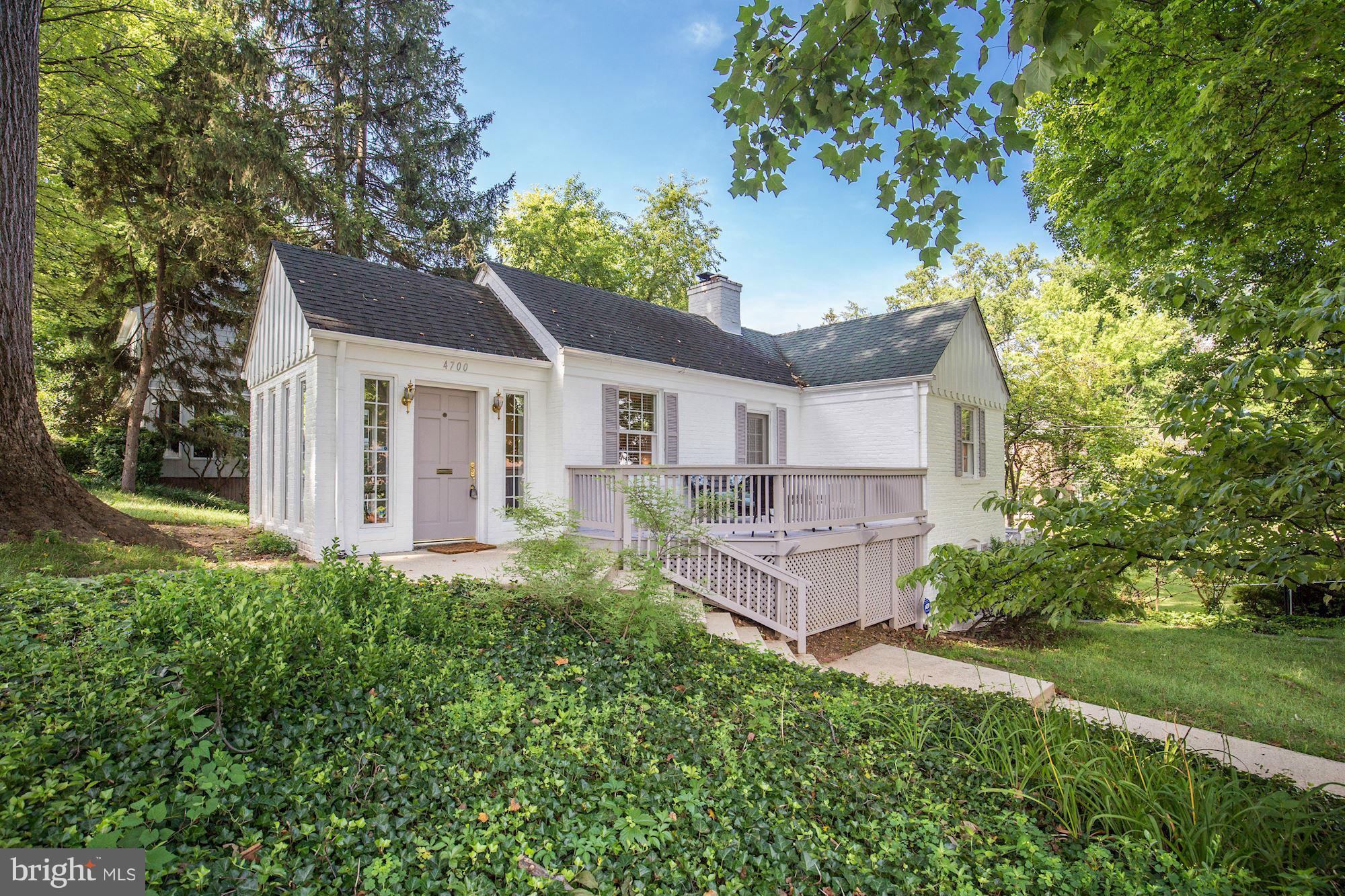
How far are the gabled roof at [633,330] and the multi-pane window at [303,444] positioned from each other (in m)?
3.45

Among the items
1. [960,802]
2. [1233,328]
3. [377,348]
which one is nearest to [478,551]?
[377,348]

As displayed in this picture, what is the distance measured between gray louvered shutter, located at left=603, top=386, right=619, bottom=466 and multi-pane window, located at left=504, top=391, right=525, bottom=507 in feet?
4.12

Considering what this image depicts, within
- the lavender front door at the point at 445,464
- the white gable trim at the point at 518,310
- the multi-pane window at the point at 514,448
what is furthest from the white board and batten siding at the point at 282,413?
the white gable trim at the point at 518,310

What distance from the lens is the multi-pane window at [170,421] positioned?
15.0 m

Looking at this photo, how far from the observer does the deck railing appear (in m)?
7.36

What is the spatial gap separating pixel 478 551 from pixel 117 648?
5378mm

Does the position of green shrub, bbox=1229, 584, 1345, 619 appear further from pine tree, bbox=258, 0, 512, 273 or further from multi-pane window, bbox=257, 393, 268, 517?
pine tree, bbox=258, 0, 512, 273

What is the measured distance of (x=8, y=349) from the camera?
5617 mm

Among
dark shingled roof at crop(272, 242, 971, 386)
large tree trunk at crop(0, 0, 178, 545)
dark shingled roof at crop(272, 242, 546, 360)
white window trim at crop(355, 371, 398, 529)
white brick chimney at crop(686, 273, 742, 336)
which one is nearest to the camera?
large tree trunk at crop(0, 0, 178, 545)

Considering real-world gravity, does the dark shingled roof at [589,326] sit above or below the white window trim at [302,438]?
above

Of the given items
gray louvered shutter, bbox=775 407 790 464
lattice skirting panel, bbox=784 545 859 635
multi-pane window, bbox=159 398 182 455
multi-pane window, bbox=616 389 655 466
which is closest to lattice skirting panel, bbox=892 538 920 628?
lattice skirting panel, bbox=784 545 859 635

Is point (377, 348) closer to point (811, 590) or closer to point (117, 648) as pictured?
point (117, 648)

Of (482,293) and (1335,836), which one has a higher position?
(482,293)

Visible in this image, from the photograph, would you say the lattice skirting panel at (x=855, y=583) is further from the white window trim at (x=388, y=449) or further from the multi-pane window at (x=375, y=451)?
the multi-pane window at (x=375, y=451)
